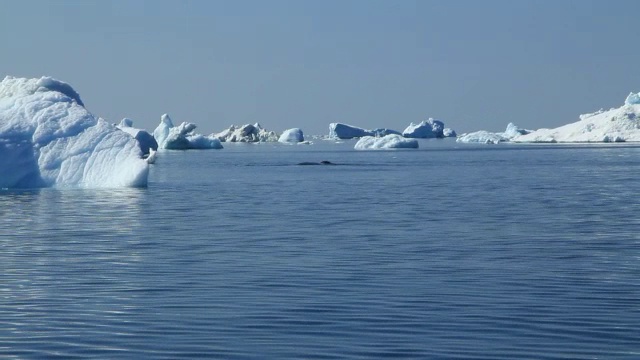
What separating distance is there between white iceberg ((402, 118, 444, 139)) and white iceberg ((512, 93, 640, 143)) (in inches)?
543

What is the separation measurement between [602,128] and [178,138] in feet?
144

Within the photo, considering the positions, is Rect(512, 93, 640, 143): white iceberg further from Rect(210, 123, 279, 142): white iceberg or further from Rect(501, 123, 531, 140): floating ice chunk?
Rect(210, 123, 279, 142): white iceberg

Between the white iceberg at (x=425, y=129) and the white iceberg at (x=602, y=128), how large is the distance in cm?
1378

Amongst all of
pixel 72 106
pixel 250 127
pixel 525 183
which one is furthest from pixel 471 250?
pixel 250 127

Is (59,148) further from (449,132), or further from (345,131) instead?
(449,132)

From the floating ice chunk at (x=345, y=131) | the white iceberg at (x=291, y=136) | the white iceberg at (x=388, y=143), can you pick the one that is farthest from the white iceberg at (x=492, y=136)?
the white iceberg at (x=388, y=143)

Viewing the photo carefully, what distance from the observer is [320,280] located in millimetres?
13500

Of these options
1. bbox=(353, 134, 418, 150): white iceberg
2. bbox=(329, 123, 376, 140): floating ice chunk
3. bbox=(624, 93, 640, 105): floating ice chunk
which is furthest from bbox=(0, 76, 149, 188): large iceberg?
bbox=(329, 123, 376, 140): floating ice chunk

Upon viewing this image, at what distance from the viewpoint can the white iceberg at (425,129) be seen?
135625 mm

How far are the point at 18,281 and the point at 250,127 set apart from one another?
133 metres

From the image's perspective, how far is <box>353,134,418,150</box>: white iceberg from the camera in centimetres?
9438

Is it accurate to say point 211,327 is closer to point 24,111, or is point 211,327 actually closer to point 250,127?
point 24,111

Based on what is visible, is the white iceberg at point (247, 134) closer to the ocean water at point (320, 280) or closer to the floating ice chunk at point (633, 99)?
the floating ice chunk at point (633, 99)

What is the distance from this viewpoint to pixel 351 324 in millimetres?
10570
